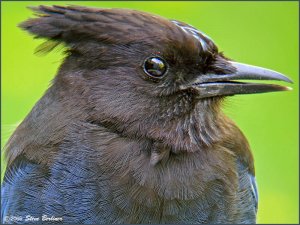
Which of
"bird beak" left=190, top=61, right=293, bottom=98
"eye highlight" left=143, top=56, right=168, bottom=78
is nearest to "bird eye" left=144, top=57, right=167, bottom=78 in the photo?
"eye highlight" left=143, top=56, right=168, bottom=78

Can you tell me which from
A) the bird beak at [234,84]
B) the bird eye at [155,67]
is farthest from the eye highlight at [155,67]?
the bird beak at [234,84]

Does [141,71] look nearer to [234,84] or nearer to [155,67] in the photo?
[155,67]

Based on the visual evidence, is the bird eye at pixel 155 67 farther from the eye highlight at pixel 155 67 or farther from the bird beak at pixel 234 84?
the bird beak at pixel 234 84

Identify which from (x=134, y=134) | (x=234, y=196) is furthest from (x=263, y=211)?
(x=134, y=134)

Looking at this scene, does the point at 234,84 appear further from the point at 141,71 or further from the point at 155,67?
the point at 141,71

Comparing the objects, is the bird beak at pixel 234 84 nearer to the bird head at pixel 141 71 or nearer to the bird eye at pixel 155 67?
the bird head at pixel 141 71

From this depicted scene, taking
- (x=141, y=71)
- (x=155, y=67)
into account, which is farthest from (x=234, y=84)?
(x=141, y=71)

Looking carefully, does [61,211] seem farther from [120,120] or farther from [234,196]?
[234,196]

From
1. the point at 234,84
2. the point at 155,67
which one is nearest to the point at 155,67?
the point at 155,67
